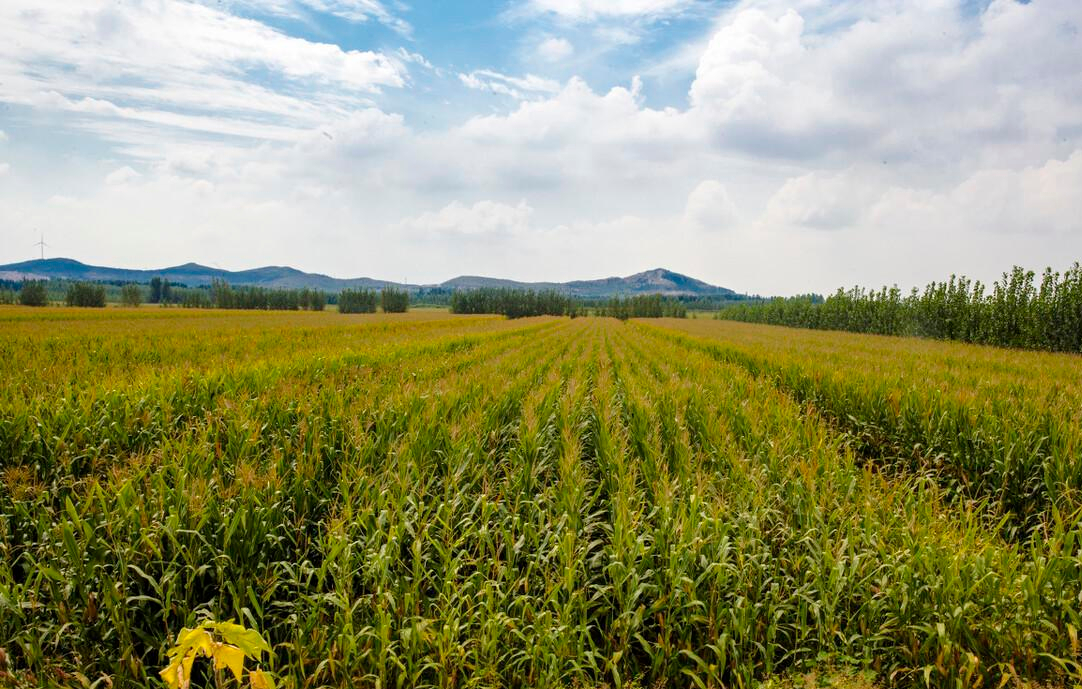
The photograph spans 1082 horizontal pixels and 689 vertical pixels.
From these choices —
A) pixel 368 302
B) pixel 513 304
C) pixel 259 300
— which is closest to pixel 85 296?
pixel 259 300

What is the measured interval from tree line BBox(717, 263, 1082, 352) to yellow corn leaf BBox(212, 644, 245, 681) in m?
51.5

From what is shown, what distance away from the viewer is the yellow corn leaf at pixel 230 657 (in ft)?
3.81

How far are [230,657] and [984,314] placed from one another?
6012 cm

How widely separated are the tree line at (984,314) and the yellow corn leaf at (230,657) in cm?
5153

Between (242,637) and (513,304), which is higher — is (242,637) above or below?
below

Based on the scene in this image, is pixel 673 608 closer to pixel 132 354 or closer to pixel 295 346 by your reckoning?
pixel 132 354

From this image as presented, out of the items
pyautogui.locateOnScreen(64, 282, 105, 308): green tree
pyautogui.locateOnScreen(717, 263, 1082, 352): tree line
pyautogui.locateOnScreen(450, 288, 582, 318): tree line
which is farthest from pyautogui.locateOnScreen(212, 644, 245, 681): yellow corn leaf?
pyautogui.locateOnScreen(450, 288, 582, 318): tree line

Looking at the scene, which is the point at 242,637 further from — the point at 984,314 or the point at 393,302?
the point at 393,302

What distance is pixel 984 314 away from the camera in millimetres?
45906

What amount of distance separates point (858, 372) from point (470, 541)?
393 inches

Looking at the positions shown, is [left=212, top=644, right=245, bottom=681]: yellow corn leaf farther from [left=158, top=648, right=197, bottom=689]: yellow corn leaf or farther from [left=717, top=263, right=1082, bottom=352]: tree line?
[left=717, top=263, right=1082, bottom=352]: tree line


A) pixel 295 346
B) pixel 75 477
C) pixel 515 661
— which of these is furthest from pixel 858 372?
pixel 295 346

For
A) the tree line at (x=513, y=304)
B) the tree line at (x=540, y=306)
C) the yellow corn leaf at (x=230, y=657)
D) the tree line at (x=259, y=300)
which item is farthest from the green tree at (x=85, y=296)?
the yellow corn leaf at (x=230, y=657)

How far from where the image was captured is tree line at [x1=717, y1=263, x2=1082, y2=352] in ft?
122
